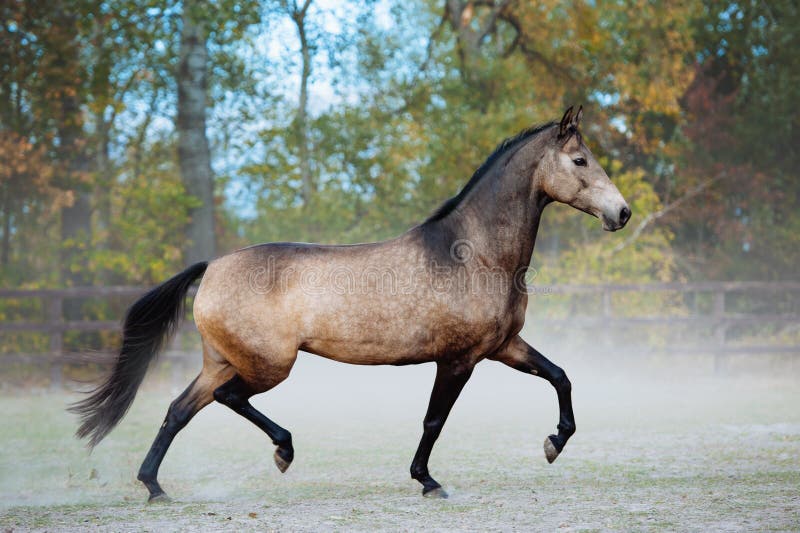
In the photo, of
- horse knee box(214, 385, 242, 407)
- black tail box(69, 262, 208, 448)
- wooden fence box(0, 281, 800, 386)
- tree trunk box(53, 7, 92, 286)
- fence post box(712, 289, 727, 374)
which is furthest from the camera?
fence post box(712, 289, 727, 374)

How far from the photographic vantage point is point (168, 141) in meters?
16.5

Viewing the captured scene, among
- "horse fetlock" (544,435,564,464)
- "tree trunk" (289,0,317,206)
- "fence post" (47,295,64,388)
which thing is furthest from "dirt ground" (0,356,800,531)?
"tree trunk" (289,0,317,206)

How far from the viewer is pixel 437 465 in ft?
18.6

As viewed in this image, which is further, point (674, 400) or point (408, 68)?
point (408, 68)

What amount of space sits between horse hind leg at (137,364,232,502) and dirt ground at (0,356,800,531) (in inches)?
5.7

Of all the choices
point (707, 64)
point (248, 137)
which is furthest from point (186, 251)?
point (707, 64)

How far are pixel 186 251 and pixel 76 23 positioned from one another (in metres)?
3.72

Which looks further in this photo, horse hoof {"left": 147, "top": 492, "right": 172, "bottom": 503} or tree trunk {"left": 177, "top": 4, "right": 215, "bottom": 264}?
tree trunk {"left": 177, "top": 4, "right": 215, "bottom": 264}

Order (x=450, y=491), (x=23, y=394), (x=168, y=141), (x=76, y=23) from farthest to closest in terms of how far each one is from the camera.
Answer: (x=168, y=141), (x=76, y=23), (x=23, y=394), (x=450, y=491)

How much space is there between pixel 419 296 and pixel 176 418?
1587 millimetres

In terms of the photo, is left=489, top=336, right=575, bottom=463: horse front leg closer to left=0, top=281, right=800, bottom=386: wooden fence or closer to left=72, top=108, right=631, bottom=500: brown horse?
left=72, top=108, right=631, bottom=500: brown horse

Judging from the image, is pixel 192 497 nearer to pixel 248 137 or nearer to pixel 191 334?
pixel 191 334

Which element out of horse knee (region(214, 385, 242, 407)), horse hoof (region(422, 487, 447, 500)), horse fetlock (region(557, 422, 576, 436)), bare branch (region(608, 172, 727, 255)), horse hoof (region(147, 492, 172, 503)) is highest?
bare branch (region(608, 172, 727, 255))

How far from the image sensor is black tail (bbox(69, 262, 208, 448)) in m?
4.92
